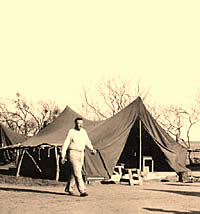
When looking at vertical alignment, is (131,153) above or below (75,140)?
above

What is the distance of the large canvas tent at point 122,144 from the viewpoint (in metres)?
14.6

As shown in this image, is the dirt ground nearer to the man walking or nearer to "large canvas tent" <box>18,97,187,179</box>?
the man walking

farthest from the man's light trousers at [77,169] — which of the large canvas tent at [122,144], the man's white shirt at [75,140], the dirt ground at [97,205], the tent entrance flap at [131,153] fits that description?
→ the tent entrance flap at [131,153]

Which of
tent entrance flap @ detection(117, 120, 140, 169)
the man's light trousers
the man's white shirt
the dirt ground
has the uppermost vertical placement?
tent entrance flap @ detection(117, 120, 140, 169)

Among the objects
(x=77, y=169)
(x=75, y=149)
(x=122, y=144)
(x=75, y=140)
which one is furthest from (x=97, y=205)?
(x=122, y=144)

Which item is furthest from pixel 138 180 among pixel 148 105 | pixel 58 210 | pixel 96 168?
pixel 148 105

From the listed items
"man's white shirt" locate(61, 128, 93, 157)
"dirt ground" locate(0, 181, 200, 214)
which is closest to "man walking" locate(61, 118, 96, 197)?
"man's white shirt" locate(61, 128, 93, 157)

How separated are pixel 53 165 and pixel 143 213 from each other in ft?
38.1

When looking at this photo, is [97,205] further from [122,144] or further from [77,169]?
[122,144]

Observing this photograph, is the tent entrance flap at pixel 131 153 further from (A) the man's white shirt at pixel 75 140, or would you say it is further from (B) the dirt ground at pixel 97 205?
(B) the dirt ground at pixel 97 205

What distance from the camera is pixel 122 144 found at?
15633 mm

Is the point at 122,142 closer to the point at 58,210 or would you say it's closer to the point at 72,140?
the point at 72,140

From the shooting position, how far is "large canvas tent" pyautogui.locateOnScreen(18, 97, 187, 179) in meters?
14.6

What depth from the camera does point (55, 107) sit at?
5478 centimetres
